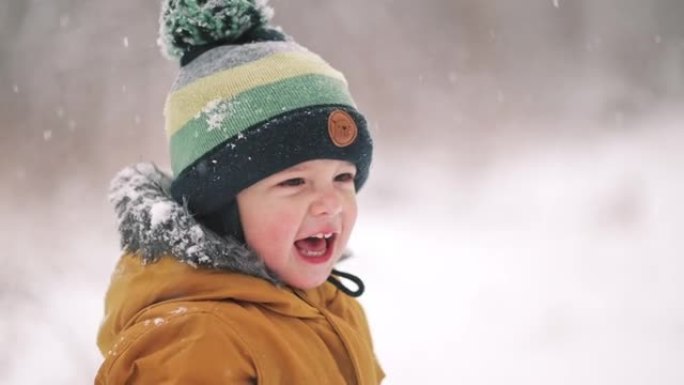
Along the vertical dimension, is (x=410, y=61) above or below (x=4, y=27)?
above

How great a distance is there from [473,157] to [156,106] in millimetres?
1101

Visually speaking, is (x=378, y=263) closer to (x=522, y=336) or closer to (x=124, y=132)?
(x=522, y=336)

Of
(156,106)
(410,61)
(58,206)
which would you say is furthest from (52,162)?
(410,61)

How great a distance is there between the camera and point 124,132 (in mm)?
2432

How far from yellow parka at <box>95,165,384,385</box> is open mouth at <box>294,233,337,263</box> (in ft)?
0.14

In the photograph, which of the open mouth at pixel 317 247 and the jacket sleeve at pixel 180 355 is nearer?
the jacket sleeve at pixel 180 355

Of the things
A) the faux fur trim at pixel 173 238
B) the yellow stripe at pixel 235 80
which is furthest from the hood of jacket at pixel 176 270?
the yellow stripe at pixel 235 80

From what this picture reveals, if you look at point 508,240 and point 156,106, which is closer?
point 508,240

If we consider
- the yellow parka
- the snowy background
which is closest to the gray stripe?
the yellow parka

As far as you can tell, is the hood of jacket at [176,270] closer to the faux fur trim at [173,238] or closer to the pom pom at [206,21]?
the faux fur trim at [173,238]

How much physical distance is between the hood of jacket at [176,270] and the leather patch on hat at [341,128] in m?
0.15

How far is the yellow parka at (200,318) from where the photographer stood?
2.14ft

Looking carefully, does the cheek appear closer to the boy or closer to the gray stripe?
the boy

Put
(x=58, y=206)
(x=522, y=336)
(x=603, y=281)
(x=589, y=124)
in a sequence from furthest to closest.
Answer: (x=589, y=124)
(x=58, y=206)
(x=603, y=281)
(x=522, y=336)
